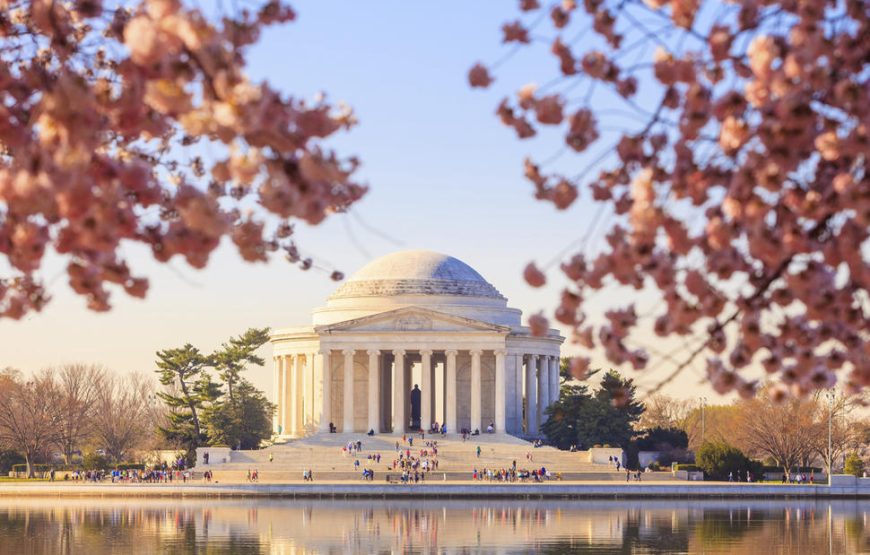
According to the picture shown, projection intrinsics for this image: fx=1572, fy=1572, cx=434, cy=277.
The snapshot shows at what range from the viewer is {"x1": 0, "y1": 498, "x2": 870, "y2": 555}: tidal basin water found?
52.5 metres

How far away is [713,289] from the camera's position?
14.8m

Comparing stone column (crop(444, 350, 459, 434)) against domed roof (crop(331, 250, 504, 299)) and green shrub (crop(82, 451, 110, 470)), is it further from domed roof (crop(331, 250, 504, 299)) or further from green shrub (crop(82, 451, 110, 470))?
green shrub (crop(82, 451, 110, 470))

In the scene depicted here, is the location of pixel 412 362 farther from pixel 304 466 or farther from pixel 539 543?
pixel 539 543

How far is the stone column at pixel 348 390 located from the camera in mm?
122312

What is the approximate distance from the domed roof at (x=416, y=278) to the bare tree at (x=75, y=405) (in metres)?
24.2

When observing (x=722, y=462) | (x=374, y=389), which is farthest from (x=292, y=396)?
(x=722, y=462)

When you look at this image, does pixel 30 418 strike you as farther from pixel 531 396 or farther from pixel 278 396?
pixel 531 396

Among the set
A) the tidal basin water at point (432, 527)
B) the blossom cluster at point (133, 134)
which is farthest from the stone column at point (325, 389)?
the blossom cluster at point (133, 134)

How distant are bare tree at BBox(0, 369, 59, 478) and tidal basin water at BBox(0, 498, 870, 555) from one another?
38.8 m

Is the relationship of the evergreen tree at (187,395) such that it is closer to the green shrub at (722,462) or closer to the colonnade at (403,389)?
the colonnade at (403,389)

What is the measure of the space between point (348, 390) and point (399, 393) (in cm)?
403

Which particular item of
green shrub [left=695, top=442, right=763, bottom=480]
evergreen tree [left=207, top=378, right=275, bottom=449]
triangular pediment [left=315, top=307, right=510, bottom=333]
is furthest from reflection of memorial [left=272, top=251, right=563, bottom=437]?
green shrub [left=695, top=442, right=763, bottom=480]

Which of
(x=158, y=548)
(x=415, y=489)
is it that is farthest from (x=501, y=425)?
(x=158, y=548)

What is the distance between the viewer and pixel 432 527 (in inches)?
2447
